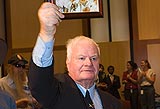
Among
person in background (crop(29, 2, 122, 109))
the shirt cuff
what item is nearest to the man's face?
person in background (crop(29, 2, 122, 109))

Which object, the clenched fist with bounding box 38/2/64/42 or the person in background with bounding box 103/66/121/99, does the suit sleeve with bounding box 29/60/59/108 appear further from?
the person in background with bounding box 103/66/121/99

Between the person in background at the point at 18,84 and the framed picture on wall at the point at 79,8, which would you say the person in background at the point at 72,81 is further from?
the person in background at the point at 18,84

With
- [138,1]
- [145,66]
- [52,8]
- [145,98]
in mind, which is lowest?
[145,98]

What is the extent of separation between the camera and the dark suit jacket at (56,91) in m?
1.80

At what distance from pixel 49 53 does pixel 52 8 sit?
0.80ft

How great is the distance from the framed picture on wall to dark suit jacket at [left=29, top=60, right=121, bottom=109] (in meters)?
0.24

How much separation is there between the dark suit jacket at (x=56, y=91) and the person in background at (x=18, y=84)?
1.08m

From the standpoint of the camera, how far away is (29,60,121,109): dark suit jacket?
70.9 inches

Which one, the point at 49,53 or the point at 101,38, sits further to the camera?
the point at 101,38

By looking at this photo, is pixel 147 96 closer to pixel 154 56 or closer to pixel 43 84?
pixel 154 56

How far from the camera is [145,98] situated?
891 cm

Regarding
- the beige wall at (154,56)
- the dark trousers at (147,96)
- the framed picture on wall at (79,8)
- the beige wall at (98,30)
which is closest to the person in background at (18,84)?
the framed picture on wall at (79,8)

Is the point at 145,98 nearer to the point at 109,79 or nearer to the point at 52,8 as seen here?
the point at 109,79

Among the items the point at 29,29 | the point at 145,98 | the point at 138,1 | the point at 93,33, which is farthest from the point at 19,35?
the point at 145,98
